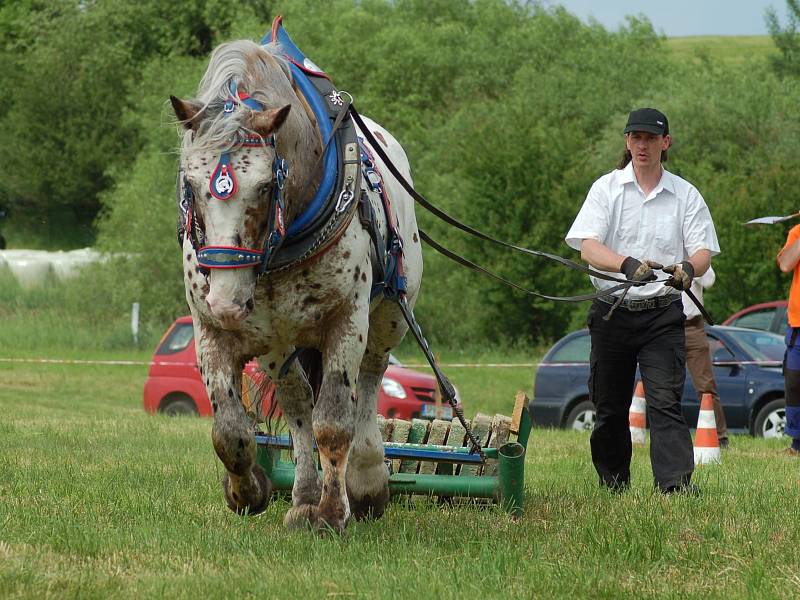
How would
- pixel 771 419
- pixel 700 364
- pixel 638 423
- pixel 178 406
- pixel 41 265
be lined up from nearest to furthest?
pixel 638 423 → pixel 700 364 → pixel 771 419 → pixel 178 406 → pixel 41 265

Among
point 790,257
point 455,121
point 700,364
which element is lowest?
point 700,364

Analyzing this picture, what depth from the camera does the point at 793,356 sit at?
11734 mm

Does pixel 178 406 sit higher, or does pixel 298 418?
pixel 298 418

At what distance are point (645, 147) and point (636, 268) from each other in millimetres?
816

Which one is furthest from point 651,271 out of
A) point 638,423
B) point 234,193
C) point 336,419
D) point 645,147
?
point 638,423

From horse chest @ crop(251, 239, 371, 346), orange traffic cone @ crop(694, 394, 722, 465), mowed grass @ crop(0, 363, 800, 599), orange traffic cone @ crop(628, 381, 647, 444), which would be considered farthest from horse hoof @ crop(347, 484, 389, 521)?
orange traffic cone @ crop(628, 381, 647, 444)

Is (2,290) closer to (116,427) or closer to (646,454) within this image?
(116,427)

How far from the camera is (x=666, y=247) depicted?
290 inches

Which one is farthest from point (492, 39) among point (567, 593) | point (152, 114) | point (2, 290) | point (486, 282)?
point (567, 593)

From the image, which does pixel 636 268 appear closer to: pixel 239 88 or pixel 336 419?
pixel 336 419

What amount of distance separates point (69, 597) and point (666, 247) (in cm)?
419

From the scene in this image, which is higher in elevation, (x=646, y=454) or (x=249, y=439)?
(x=249, y=439)

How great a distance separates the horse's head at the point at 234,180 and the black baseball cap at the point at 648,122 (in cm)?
252

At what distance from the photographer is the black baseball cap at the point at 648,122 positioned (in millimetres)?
7238
